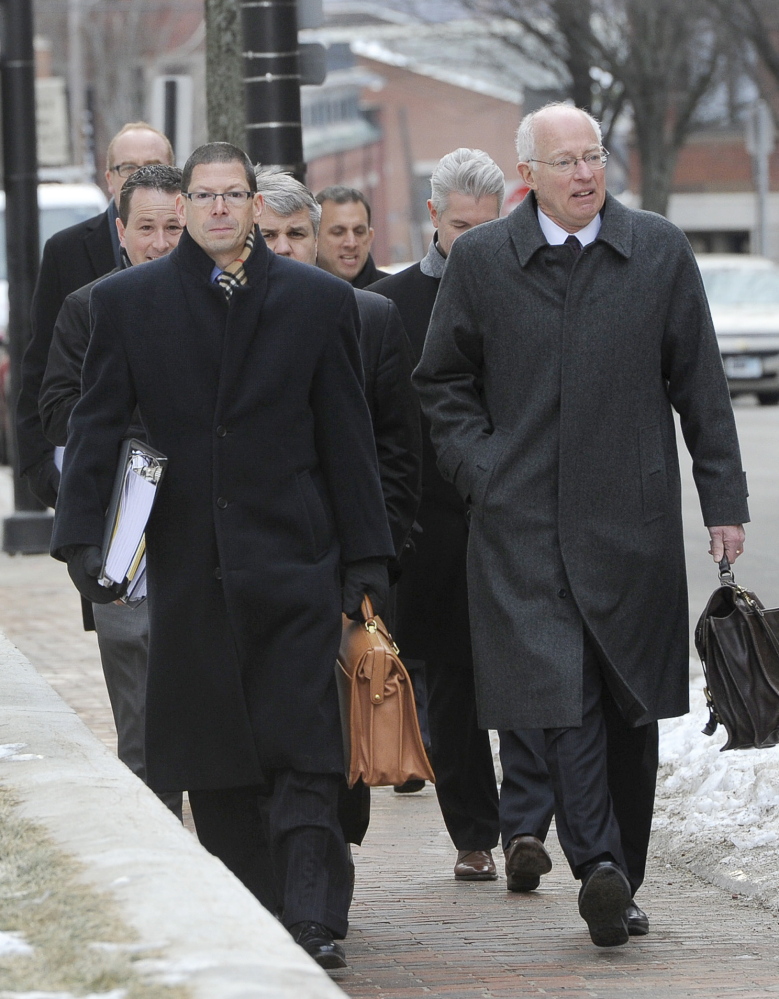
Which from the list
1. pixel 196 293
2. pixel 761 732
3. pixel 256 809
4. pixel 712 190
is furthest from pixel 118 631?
pixel 712 190

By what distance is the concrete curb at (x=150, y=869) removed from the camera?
3.20 m

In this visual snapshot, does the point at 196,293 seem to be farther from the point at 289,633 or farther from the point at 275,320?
the point at 289,633

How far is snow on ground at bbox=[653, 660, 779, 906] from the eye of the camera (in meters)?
5.94

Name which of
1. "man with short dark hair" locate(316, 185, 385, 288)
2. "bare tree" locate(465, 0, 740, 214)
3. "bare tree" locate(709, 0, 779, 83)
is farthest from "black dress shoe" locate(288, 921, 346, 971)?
"bare tree" locate(465, 0, 740, 214)

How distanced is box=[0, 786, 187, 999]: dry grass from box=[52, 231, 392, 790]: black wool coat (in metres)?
0.68

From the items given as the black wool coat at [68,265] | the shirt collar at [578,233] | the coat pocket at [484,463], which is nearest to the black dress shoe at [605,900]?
the coat pocket at [484,463]

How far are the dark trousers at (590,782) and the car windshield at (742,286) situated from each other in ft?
70.5

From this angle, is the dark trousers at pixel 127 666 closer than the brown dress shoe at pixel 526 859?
No

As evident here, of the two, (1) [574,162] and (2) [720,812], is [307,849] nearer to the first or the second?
(1) [574,162]

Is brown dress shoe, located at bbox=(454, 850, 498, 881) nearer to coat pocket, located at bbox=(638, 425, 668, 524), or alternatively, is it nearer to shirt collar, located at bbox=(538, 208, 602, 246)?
coat pocket, located at bbox=(638, 425, 668, 524)

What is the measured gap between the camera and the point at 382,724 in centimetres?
483

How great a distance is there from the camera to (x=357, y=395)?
4.93 metres

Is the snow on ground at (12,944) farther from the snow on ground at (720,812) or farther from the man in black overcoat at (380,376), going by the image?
the snow on ground at (720,812)

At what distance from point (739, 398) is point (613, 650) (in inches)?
896
